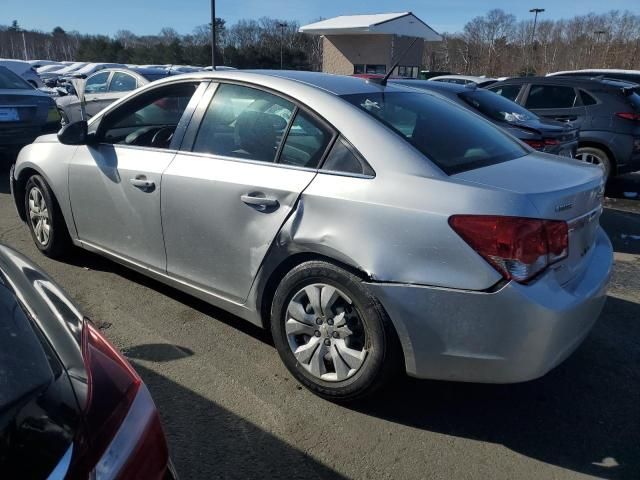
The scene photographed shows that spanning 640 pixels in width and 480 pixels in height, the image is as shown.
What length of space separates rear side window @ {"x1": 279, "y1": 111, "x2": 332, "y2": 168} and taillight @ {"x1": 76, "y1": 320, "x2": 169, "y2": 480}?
1.60 meters

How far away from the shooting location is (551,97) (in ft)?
28.3

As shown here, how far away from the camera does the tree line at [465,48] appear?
4378 centimetres

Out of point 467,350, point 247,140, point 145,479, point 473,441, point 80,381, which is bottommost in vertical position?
point 473,441

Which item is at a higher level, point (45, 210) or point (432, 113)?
point (432, 113)

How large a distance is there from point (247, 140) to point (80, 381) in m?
2.05

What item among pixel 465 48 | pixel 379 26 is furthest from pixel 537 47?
pixel 379 26

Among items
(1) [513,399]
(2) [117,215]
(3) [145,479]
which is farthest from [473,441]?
(2) [117,215]

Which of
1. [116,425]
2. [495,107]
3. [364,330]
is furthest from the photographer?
[495,107]

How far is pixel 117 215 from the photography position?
372 centimetres

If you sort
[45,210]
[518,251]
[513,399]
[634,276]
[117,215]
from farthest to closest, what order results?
1. [634,276]
2. [45,210]
3. [117,215]
4. [513,399]
5. [518,251]

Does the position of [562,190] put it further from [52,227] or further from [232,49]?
[232,49]

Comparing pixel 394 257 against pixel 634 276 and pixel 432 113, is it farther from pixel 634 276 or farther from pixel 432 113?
pixel 634 276

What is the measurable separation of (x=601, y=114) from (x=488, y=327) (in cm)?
704

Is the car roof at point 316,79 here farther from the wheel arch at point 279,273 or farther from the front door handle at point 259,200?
the wheel arch at point 279,273
